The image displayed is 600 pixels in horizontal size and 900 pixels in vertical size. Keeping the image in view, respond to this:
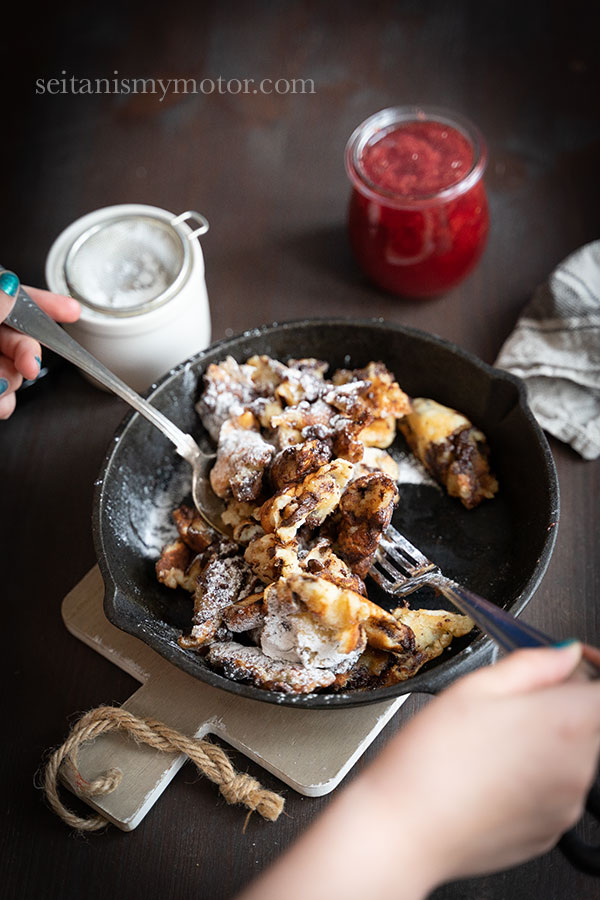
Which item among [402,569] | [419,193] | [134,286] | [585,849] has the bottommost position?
[402,569]

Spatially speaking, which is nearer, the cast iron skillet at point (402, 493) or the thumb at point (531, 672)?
the thumb at point (531, 672)

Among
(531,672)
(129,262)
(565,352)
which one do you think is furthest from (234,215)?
(531,672)

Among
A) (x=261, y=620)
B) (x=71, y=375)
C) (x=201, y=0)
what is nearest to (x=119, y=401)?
(x=71, y=375)

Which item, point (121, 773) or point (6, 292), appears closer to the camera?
point (121, 773)

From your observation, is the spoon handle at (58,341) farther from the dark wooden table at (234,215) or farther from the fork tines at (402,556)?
the fork tines at (402,556)

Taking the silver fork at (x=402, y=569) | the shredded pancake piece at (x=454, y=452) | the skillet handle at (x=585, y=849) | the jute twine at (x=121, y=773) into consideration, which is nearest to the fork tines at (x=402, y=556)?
the silver fork at (x=402, y=569)

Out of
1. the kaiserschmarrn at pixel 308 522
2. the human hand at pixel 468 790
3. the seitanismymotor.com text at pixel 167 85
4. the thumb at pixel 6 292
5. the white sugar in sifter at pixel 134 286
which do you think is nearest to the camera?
the human hand at pixel 468 790

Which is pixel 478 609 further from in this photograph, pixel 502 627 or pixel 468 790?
pixel 468 790
